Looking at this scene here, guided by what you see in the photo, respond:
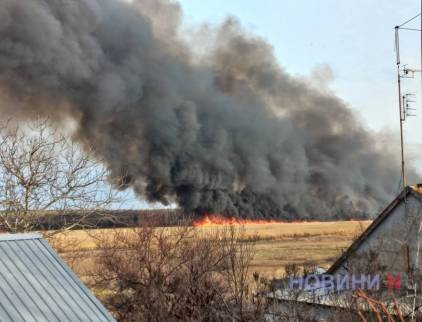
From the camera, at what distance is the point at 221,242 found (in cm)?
1157

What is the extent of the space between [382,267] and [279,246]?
909 inches

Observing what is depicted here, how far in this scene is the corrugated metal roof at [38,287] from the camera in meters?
4.70

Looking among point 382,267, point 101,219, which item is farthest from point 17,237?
point 101,219

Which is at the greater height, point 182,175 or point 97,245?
point 182,175

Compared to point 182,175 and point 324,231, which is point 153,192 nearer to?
point 182,175

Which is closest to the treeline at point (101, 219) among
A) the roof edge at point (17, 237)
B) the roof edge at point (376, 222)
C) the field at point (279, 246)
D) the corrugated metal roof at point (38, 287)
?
the field at point (279, 246)

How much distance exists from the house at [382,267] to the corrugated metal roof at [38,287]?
485 centimetres

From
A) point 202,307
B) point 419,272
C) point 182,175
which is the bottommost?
point 202,307

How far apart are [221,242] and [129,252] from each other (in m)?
2.30

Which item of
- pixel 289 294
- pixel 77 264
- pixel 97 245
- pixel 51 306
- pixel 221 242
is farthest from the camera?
pixel 77 264

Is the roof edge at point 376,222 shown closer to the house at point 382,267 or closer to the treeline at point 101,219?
the house at point 382,267

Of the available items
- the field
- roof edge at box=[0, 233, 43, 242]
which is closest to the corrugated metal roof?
roof edge at box=[0, 233, 43, 242]

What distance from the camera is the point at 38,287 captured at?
201 inches

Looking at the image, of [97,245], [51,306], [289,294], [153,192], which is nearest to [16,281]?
[51,306]
